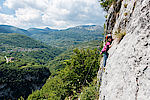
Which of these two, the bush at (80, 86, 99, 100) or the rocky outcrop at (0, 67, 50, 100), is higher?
the bush at (80, 86, 99, 100)

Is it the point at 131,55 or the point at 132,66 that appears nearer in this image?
the point at 132,66

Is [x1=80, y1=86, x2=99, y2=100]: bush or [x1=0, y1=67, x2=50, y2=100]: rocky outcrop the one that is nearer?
[x1=80, y1=86, x2=99, y2=100]: bush

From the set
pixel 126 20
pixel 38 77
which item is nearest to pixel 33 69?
pixel 38 77

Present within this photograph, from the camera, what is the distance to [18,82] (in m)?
99.8

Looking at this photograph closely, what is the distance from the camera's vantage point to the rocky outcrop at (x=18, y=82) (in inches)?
3688

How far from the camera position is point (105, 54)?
741 centimetres

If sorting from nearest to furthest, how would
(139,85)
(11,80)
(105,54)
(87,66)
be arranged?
(139,85) < (105,54) < (87,66) < (11,80)

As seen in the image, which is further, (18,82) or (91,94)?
(18,82)

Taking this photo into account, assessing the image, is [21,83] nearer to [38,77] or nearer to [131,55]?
[38,77]

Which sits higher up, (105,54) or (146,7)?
(146,7)

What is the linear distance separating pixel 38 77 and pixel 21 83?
2353 cm

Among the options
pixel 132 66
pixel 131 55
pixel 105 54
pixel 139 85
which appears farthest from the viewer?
pixel 105 54

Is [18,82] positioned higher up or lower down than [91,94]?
lower down

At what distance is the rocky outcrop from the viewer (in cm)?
9369
